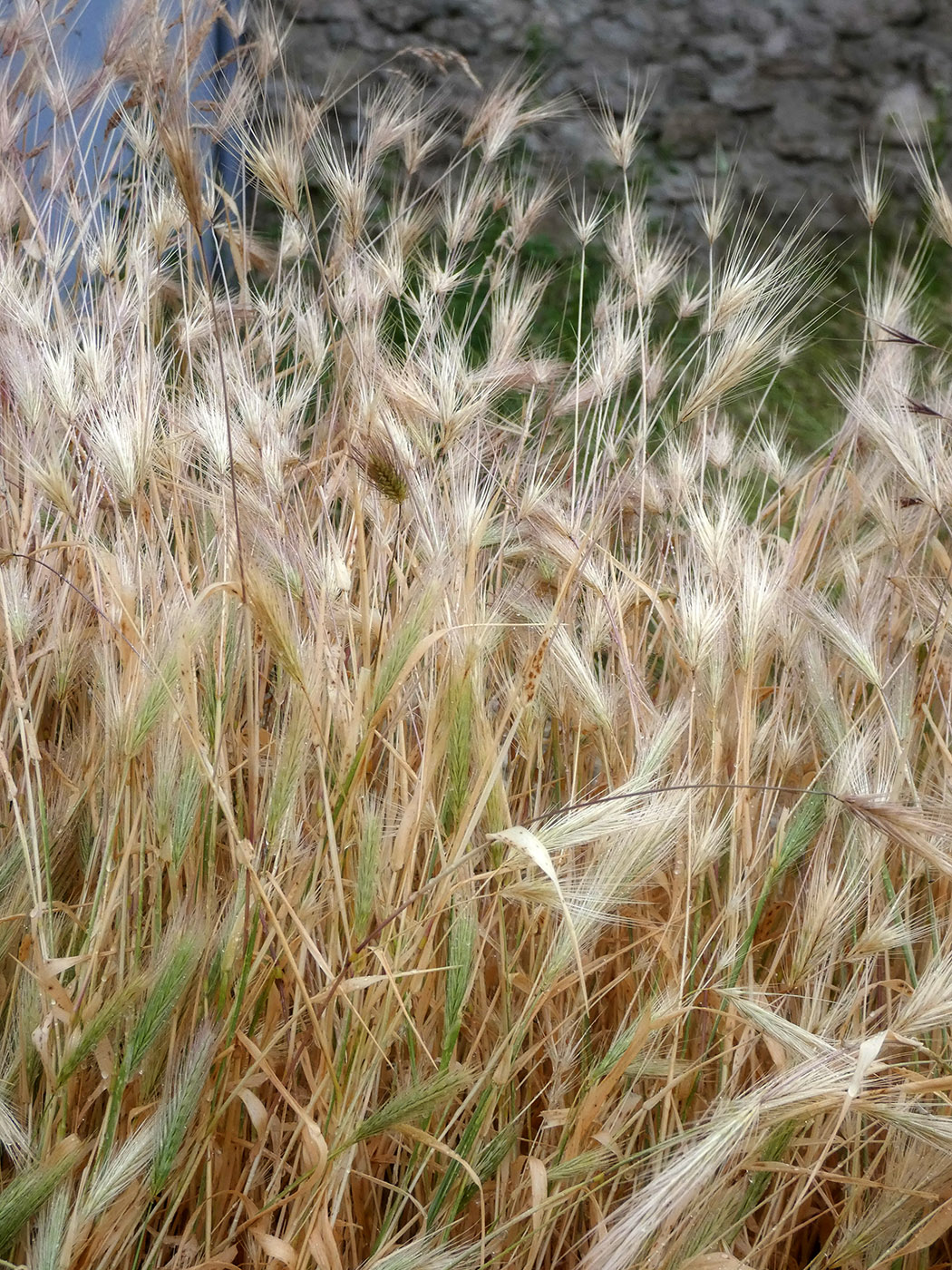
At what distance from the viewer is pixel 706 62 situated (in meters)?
4.51

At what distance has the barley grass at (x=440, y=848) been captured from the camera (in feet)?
2.44

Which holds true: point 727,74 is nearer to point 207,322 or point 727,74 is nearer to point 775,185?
point 775,185

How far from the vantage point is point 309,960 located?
0.89 metres

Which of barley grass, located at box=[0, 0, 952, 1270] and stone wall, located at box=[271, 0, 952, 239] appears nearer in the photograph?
barley grass, located at box=[0, 0, 952, 1270]

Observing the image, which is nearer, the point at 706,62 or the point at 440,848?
the point at 440,848

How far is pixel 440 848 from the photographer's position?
0.82 metres

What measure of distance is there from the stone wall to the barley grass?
3.63 meters

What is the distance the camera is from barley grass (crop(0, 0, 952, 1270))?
0.74 metres

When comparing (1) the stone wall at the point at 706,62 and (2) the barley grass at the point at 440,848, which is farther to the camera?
(1) the stone wall at the point at 706,62

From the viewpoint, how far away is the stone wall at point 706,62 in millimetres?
4457

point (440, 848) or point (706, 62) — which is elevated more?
point (706, 62)

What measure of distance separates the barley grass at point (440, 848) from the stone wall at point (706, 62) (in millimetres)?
3632

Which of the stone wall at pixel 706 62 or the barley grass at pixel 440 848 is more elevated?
the stone wall at pixel 706 62

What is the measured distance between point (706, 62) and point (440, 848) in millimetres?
4475
